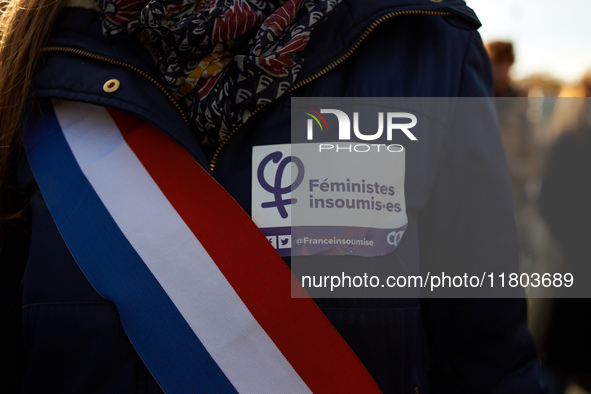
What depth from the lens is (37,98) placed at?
1263 millimetres

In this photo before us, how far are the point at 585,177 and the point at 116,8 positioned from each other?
2.64 meters

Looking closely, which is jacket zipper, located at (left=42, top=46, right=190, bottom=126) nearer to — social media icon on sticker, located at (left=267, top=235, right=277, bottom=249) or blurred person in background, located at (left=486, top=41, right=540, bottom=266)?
social media icon on sticker, located at (left=267, top=235, right=277, bottom=249)

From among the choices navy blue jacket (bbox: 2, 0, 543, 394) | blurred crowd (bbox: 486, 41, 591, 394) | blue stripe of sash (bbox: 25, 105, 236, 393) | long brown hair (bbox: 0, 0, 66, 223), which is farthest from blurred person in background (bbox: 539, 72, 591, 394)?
long brown hair (bbox: 0, 0, 66, 223)

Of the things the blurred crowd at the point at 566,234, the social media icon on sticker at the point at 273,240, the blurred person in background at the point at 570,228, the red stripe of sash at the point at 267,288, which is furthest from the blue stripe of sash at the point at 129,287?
the blurred person in background at the point at 570,228

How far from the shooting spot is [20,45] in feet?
3.99

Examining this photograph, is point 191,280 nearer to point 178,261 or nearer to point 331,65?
point 178,261

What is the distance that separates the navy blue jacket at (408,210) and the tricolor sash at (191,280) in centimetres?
4

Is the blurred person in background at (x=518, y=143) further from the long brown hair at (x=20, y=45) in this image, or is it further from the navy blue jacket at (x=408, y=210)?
the long brown hair at (x=20, y=45)

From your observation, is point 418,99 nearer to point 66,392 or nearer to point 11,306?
point 66,392

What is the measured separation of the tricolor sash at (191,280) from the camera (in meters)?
1.08

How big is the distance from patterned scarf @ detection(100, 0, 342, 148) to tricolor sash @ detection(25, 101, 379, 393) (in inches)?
5.3

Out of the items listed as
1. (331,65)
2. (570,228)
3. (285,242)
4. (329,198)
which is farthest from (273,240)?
(570,228)

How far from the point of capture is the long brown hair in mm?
1205

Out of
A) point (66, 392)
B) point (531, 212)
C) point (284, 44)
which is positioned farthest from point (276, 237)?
point (531, 212)
